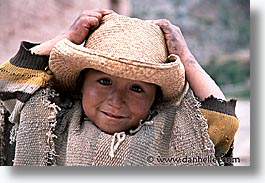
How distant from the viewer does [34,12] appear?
0.87 m

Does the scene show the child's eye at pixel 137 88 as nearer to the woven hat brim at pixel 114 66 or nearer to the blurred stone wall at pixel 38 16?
the woven hat brim at pixel 114 66

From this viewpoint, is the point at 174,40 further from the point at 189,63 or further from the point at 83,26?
the point at 83,26

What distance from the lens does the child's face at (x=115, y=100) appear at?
79 centimetres

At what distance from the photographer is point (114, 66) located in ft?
2.45

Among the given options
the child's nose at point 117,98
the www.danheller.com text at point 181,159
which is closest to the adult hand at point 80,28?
the child's nose at point 117,98

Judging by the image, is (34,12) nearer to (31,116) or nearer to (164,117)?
(31,116)

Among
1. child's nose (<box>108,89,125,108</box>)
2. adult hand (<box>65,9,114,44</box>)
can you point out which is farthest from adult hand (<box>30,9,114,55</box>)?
child's nose (<box>108,89,125,108</box>)

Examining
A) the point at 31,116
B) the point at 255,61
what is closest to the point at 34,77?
the point at 31,116

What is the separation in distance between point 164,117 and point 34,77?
0.23 metres

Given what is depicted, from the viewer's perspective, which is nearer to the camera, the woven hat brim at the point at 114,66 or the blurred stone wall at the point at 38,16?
the woven hat brim at the point at 114,66

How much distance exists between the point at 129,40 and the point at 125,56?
0.03m

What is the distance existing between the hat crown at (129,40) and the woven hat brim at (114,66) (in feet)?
0.04

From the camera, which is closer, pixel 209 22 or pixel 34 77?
pixel 34 77

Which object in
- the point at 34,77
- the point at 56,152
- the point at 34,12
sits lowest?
the point at 56,152
